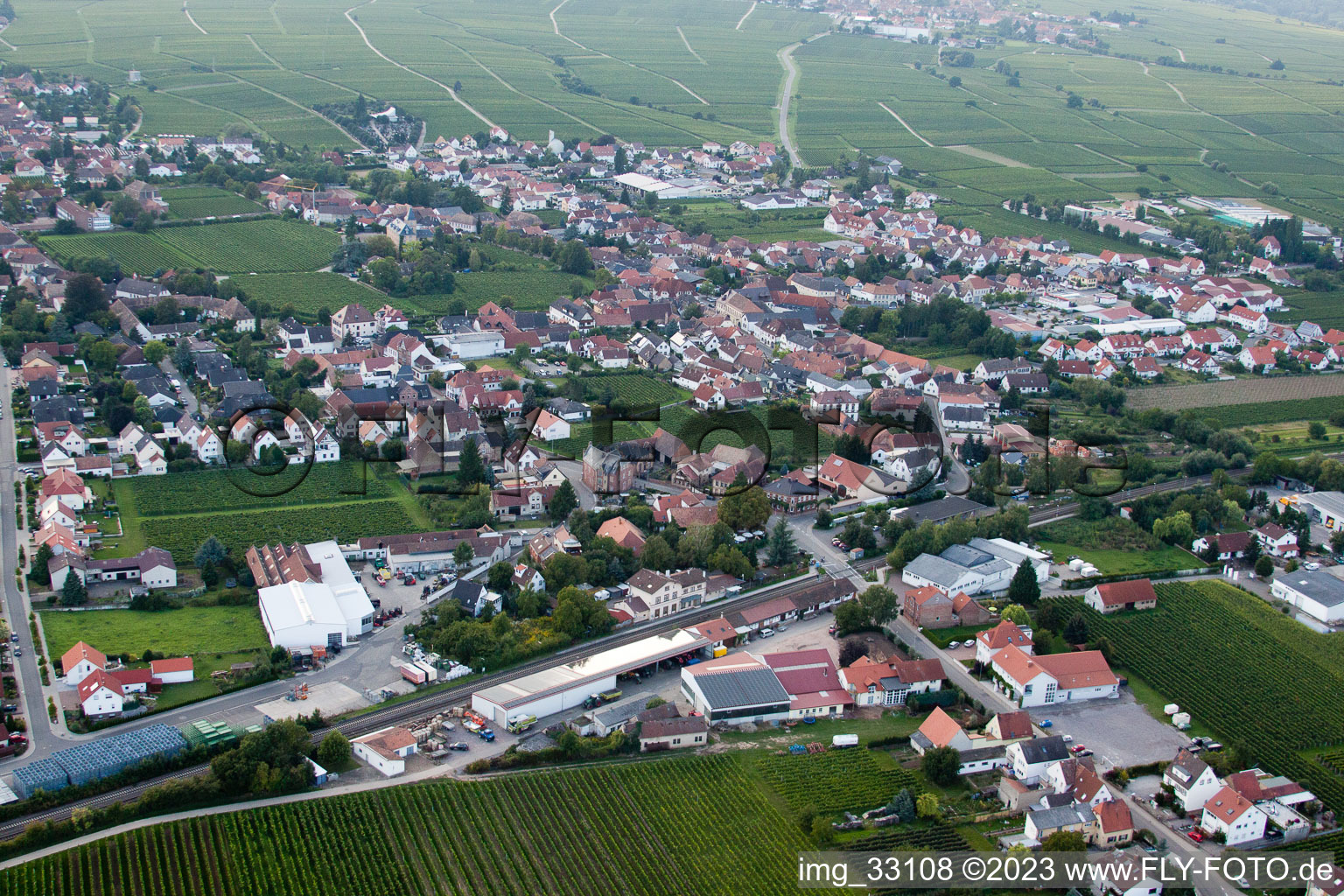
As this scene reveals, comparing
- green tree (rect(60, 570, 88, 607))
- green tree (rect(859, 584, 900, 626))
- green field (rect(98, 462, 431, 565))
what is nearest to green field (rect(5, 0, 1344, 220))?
green field (rect(98, 462, 431, 565))

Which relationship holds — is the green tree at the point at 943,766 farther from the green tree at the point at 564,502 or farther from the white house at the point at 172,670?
the white house at the point at 172,670

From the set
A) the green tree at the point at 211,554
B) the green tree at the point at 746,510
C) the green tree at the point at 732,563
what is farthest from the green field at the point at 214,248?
the green tree at the point at 732,563

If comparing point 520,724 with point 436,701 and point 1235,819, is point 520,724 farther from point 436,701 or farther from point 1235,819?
point 1235,819

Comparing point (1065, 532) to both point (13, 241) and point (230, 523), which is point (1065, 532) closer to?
point (230, 523)

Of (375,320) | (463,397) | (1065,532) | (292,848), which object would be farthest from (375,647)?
(375,320)

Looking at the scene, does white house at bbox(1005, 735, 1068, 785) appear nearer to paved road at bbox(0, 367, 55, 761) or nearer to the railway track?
the railway track
